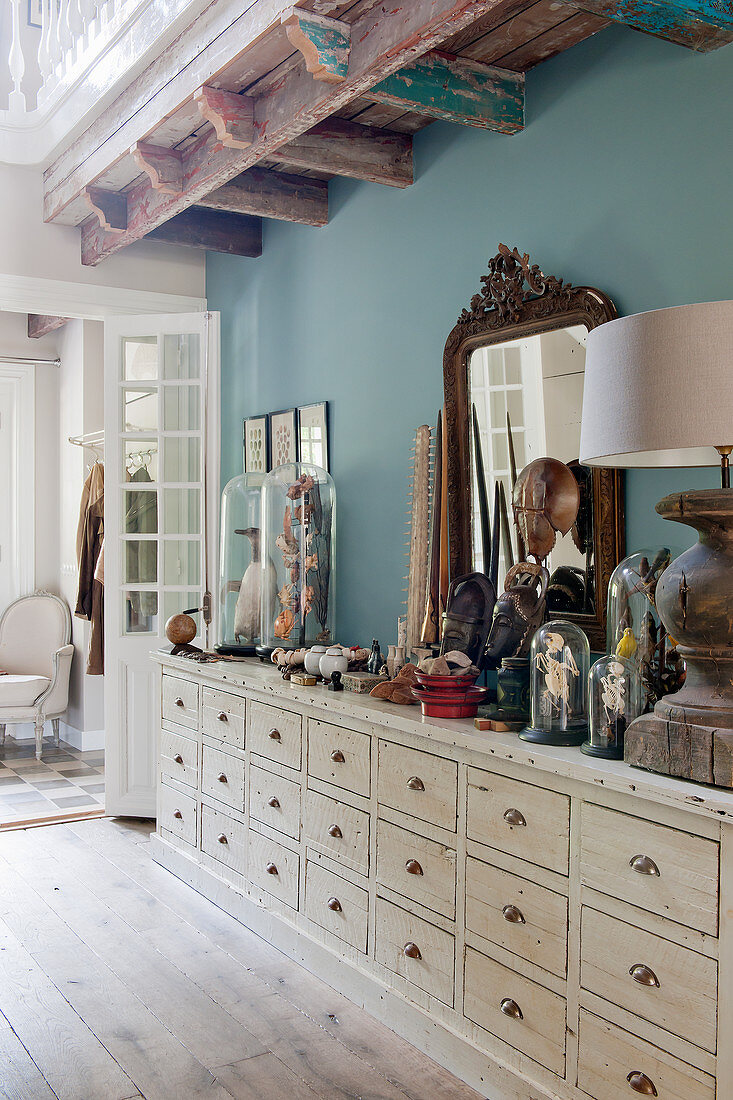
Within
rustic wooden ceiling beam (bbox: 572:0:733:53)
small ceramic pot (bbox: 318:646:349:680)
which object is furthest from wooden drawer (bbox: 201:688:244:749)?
rustic wooden ceiling beam (bbox: 572:0:733:53)

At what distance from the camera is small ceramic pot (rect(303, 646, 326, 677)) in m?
3.11

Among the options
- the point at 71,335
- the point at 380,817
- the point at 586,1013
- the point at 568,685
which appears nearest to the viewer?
the point at 586,1013

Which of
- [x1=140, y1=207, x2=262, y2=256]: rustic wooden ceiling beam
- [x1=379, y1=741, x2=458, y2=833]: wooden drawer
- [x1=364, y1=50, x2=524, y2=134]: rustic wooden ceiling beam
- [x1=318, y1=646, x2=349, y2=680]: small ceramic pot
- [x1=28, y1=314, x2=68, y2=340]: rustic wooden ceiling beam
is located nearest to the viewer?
[x1=379, y1=741, x2=458, y2=833]: wooden drawer

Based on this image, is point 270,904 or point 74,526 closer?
point 270,904

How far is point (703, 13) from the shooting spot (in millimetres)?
2004

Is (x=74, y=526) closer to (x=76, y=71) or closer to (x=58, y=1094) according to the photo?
(x=76, y=71)

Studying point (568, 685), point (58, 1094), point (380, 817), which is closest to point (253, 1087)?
point (58, 1094)

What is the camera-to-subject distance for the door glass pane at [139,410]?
4469mm

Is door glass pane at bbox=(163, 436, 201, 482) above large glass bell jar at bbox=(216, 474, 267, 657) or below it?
above

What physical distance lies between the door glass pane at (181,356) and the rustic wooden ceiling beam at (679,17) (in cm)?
267

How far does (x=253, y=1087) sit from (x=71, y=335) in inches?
197

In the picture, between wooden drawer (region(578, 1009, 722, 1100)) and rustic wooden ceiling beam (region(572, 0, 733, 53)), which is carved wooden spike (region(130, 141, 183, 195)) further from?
wooden drawer (region(578, 1009, 722, 1100))

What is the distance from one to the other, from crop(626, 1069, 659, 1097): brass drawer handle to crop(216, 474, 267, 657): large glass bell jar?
7.22 ft

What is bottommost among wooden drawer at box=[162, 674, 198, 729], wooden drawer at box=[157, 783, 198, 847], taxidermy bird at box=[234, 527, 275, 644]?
wooden drawer at box=[157, 783, 198, 847]
